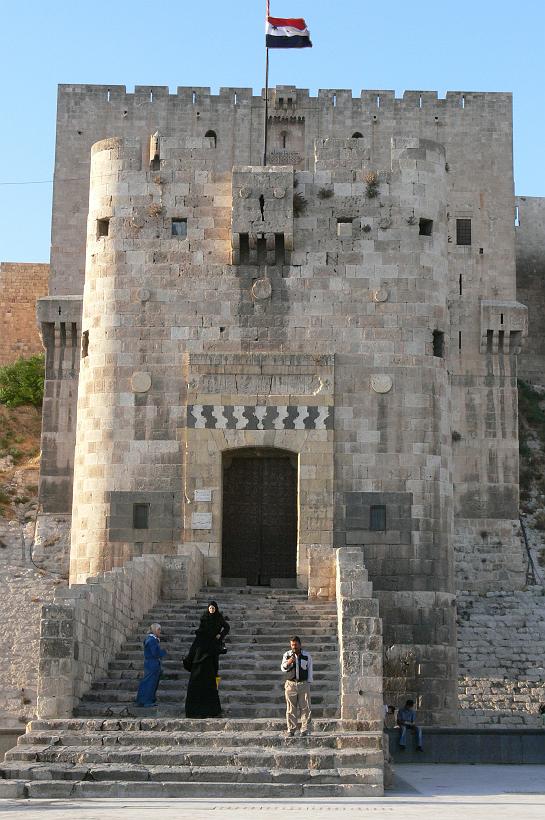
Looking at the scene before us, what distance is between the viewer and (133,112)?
40.2 m

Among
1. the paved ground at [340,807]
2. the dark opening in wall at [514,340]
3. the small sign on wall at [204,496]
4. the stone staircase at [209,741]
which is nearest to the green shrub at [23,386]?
the dark opening in wall at [514,340]

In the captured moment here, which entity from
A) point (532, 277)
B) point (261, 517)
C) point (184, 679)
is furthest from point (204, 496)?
point (532, 277)

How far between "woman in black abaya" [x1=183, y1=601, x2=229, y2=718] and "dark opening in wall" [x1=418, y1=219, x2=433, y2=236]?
918 cm

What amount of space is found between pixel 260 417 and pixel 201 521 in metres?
1.83

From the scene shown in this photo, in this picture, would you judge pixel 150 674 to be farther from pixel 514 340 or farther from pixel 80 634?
pixel 514 340

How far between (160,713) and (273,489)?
23.3 ft

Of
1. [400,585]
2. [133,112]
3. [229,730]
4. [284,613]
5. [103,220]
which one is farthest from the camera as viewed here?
[133,112]

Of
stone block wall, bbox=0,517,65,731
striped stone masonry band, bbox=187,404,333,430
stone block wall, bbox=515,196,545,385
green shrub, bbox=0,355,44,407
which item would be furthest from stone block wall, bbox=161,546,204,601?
stone block wall, bbox=515,196,545,385

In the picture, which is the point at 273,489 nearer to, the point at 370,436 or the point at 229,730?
the point at 370,436

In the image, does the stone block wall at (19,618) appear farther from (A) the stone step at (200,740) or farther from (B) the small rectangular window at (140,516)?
(A) the stone step at (200,740)

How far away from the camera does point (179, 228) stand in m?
23.1

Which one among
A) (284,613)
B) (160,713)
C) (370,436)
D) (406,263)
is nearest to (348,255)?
(406,263)

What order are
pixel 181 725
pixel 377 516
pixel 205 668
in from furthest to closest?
pixel 377 516 < pixel 205 668 < pixel 181 725

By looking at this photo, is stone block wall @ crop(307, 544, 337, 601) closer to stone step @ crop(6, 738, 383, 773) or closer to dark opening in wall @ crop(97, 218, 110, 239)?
stone step @ crop(6, 738, 383, 773)
